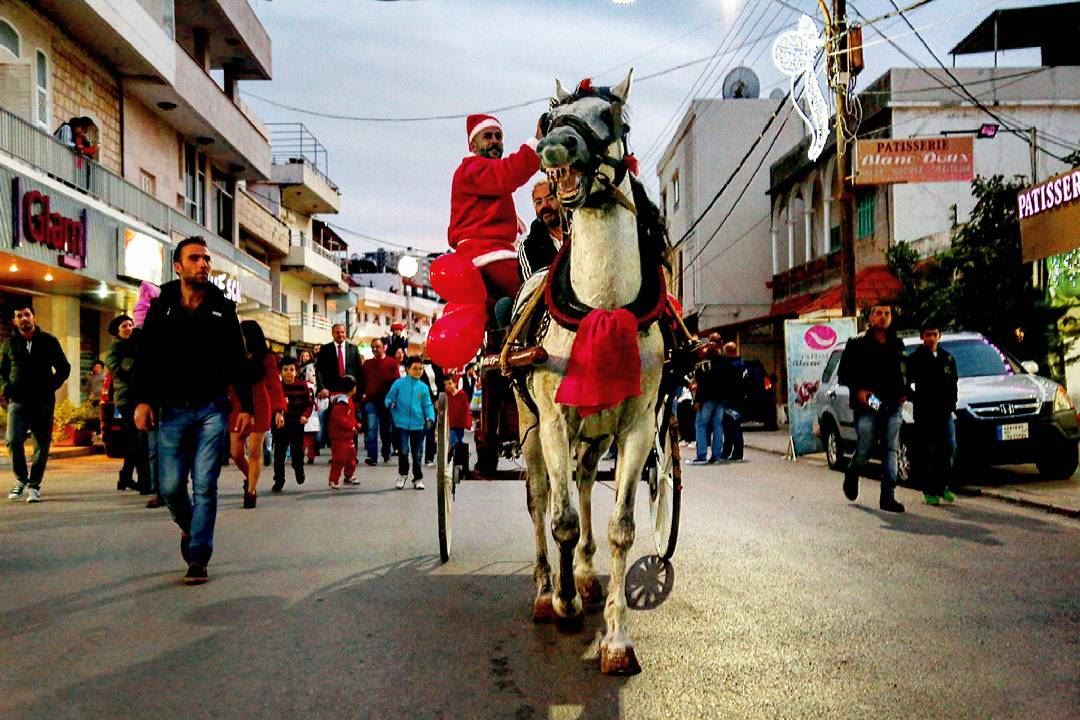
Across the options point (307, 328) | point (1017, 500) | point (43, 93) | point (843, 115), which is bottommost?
point (1017, 500)

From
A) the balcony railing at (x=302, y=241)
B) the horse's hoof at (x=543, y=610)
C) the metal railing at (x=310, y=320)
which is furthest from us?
the metal railing at (x=310, y=320)

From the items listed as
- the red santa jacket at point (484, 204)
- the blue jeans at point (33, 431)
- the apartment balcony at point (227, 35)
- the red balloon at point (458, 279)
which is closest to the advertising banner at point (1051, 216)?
the red santa jacket at point (484, 204)

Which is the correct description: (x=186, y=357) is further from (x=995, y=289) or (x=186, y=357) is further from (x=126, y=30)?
(x=126, y=30)

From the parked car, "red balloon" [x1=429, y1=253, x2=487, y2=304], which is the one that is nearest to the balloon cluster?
"red balloon" [x1=429, y1=253, x2=487, y2=304]

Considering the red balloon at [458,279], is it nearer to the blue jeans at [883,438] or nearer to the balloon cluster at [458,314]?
the balloon cluster at [458,314]

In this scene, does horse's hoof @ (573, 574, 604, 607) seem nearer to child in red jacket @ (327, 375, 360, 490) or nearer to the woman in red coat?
the woman in red coat

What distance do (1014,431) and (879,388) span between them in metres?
2.65

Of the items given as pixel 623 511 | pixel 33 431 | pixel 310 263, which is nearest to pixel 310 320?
pixel 310 263

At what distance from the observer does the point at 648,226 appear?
488 cm

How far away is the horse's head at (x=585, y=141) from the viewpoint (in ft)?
13.8

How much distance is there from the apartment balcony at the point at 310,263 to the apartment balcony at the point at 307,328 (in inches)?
73.0

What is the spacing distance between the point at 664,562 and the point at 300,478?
7.75m

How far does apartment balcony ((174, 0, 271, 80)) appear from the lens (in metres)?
27.2

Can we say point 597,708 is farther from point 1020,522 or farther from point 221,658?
point 1020,522
